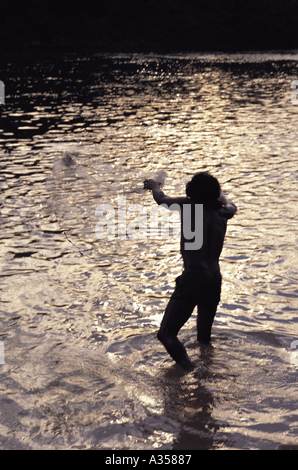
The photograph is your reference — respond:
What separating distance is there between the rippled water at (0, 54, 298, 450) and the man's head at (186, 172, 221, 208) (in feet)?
6.31

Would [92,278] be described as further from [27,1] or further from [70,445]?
[27,1]

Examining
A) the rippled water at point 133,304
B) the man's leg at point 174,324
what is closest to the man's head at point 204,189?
the man's leg at point 174,324

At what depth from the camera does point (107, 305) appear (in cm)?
840

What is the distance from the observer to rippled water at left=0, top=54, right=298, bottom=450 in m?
5.71

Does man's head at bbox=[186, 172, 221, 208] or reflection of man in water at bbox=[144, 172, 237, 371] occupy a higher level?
man's head at bbox=[186, 172, 221, 208]

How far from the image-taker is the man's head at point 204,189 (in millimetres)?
5941

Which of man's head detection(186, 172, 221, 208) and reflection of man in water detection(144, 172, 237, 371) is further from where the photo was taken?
reflection of man in water detection(144, 172, 237, 371)

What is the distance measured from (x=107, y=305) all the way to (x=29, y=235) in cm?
355

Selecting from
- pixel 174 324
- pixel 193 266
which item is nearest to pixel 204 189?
pixel 193 266

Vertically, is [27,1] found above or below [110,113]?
above

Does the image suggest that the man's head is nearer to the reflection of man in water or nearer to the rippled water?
the reflection of man in water

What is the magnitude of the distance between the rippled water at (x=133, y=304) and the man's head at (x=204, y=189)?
6.31ft

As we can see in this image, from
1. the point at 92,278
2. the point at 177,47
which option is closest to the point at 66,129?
the point at 92,278

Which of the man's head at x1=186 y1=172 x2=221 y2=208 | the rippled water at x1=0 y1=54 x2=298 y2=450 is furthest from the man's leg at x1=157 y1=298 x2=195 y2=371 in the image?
the man's head at x1=186 y1=172 x2=221 y2=208
